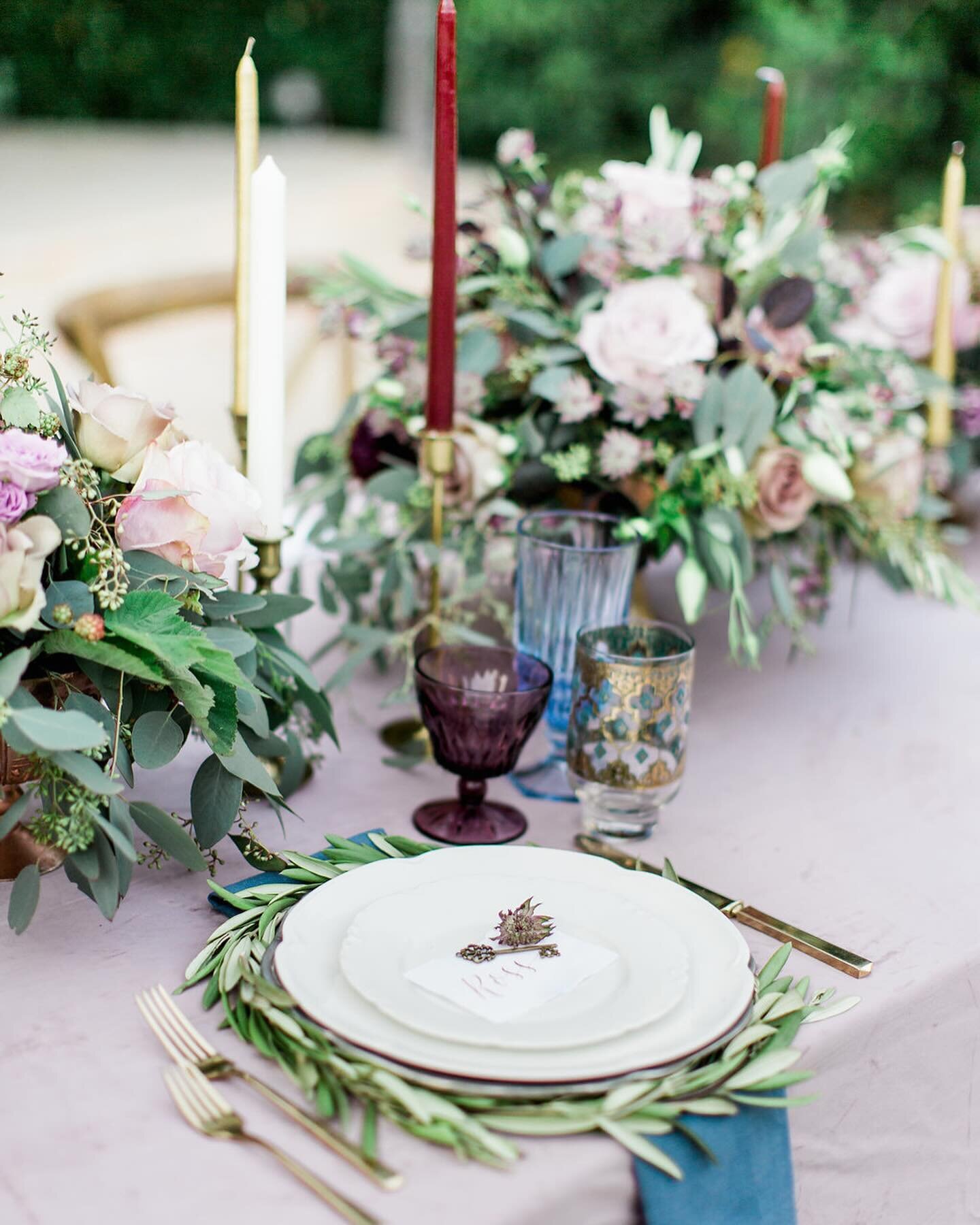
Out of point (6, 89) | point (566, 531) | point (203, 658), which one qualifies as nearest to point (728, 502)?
point (566, 531)

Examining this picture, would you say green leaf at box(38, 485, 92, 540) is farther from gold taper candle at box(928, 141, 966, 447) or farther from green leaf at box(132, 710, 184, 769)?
gold taper candle at box(928, 141, 966, 447)

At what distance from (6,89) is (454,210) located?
5.26 meters

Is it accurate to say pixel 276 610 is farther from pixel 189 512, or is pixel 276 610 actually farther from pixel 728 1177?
pixel 728 1177

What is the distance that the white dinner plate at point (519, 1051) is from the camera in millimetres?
520

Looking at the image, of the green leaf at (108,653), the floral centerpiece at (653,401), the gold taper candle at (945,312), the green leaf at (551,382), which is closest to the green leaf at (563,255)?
the floral centerpiece at (653,401)

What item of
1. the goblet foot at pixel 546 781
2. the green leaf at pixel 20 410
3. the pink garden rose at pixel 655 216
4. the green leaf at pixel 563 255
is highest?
the pink garden rose at pixel 655 216

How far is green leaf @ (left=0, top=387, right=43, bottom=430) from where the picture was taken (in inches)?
25.9

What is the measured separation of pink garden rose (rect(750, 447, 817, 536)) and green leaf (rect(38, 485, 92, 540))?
561mm

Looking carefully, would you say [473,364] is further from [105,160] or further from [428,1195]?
[105,160]

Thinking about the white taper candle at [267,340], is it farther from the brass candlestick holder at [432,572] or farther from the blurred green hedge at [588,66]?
the blurred green hedge at [588,66]

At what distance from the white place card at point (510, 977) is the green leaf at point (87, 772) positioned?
0.16m

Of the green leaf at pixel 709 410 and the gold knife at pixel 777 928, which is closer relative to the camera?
the gold knife at pixel 777 928

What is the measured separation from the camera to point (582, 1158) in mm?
496

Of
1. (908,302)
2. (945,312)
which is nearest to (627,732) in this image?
(945,312)
